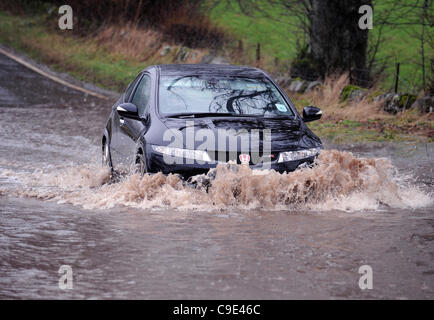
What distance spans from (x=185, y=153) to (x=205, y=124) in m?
0.54

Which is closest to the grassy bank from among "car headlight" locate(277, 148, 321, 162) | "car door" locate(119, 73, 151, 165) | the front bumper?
"car door" locate(119, 73, 151, 165)

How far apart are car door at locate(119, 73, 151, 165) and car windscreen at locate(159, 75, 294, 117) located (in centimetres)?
33

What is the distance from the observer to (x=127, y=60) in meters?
26.1

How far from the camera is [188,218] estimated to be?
8.34 metres

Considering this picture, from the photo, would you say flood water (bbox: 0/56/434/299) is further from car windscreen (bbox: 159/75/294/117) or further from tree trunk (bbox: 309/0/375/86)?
tree trunk (bbox: 309/0/375/86)

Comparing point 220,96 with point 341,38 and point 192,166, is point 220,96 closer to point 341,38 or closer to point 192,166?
point 192,166

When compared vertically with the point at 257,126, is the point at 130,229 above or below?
below

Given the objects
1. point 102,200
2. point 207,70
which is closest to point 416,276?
point 102,200

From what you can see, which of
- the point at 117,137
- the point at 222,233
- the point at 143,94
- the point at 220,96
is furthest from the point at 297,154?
the point at 117,137

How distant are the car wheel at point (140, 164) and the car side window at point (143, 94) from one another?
0.92m

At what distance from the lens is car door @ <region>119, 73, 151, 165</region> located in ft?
31.7

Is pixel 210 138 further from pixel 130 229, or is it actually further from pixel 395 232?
pixel 395 232
